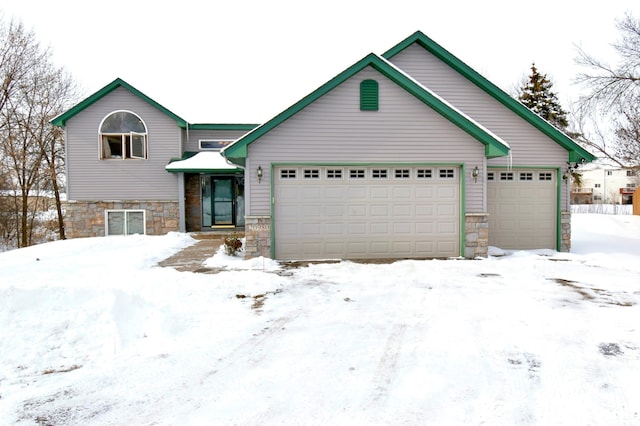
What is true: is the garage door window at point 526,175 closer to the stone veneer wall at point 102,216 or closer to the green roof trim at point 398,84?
the green roof trim at point 398,84

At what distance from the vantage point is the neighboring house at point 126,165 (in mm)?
16172

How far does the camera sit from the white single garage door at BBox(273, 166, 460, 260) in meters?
10.2

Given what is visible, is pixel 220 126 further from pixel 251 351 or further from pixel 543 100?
pixel 543 100

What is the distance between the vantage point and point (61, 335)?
15.6 ft

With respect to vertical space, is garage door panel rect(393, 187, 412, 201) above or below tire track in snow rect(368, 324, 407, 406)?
above

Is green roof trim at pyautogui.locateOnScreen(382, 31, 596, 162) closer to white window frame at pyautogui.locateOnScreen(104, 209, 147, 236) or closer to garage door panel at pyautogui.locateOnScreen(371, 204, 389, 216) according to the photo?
garage door panel at pyautogui.locateOnScreen(371, 204, 389, 216)

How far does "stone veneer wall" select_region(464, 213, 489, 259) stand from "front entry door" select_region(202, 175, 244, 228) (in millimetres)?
9795

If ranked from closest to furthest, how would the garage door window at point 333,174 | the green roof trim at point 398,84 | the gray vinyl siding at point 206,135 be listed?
the green roof trim at point 398,84 < the garage door window at point 333,174 < the gray vinyl siding at point 206,135

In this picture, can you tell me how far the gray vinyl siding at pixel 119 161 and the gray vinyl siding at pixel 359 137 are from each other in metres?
8.12

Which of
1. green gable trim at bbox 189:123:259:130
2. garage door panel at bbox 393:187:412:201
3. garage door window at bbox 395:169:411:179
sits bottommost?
garage door panel at bbox 393:187:412:201

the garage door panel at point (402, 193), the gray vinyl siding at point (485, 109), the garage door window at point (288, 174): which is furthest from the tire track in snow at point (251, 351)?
the gray vinyl siding at point (485, 109)

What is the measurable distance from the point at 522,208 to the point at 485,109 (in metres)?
3.16

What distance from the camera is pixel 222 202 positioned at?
1730 cm

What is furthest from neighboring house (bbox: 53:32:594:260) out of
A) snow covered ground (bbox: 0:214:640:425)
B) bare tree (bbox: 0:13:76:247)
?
bare tree (bbox: 0:13:76:247)
